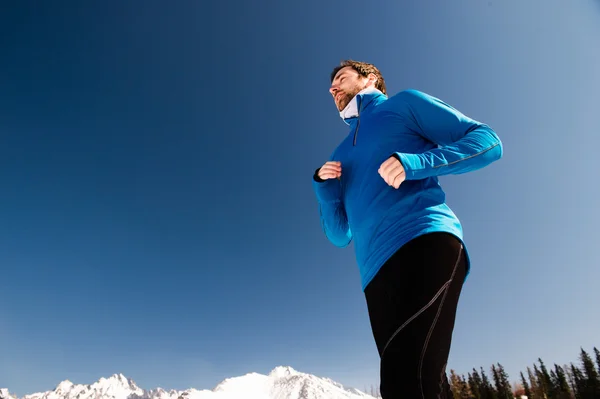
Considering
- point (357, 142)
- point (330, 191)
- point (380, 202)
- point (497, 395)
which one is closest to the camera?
point (380, 202)

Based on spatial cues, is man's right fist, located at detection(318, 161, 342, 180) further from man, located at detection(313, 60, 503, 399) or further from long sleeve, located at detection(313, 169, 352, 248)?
long sleeve, located at detection(313, 169, 352, 248)

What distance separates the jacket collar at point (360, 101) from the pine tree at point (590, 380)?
8030 cm

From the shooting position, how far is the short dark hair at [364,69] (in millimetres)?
3178

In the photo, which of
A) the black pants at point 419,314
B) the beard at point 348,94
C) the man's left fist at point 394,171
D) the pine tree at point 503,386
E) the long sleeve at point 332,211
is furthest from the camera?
the pine tree at point 503,386

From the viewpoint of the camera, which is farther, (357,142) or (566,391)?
(566,391)

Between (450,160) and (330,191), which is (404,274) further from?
(330,191)

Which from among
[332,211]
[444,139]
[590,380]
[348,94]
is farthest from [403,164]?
[590,380]

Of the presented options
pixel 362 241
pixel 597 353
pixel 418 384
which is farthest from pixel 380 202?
pixel 597 353

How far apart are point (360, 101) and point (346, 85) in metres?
0.35

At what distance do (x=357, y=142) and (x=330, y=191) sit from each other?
0.50 m

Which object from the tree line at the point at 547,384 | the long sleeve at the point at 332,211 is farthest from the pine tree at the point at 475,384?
the long sleeve at the point at 332,211

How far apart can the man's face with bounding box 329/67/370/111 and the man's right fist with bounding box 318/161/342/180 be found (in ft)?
2.72

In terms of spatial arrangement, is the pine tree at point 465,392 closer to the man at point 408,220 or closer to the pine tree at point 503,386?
the pine tree at point 503,386

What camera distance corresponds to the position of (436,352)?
1.62 m
